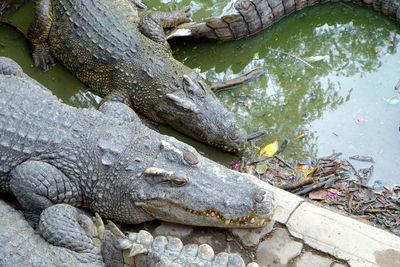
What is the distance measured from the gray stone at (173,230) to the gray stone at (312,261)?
2.83 feet

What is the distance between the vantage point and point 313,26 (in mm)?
5832

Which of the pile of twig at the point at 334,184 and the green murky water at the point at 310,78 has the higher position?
the green murky water at the point at 310,78

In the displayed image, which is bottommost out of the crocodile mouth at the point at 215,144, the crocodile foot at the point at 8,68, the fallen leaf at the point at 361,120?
the fallen leaf at the point at 361,120

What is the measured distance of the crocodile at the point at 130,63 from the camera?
15.3 feet

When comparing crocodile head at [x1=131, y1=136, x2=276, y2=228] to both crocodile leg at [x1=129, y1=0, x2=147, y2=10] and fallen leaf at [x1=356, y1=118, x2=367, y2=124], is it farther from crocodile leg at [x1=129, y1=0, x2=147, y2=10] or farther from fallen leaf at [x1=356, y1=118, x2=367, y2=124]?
crocodile leg at [x1=129, y1=0, x2=147, y2=10]

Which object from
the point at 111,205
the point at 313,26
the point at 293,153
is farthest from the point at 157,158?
the point at 313,26

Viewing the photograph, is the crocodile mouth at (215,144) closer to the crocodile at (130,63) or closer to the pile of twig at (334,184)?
the crocodile at (130,63)

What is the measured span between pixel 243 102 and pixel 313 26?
1.61 m

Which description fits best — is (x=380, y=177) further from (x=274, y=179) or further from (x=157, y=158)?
(x=157, y=158)

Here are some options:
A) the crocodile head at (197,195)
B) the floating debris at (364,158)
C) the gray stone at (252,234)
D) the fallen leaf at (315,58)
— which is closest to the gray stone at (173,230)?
the crocodile head at (197,195)

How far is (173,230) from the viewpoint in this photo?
355cm

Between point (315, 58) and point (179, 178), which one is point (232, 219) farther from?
point (315, 58)

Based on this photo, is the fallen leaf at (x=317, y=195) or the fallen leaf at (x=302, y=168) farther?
the fallen leaf at (x=302, y=168)

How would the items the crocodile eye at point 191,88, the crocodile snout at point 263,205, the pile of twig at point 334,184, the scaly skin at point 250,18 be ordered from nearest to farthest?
the crocodile snout at point 263,205, the pile of twig at point 334,184, the crocodile eye at point 191,88, the scaly skin at point 250,18
